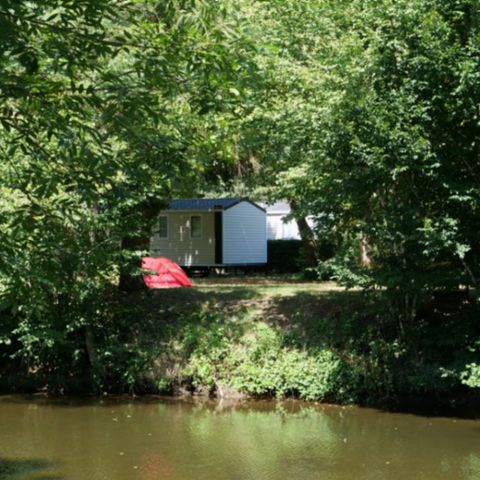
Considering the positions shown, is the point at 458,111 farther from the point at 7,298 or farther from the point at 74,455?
the point at 7,298

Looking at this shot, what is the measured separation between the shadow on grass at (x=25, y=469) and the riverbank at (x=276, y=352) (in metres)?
4.08

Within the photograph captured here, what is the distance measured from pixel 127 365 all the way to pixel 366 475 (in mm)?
5784

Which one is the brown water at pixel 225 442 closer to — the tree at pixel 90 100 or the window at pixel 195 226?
the tree at pixel 90 100

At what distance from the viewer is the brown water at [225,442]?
8.07m

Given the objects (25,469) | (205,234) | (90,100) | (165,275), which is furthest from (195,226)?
(90,100)

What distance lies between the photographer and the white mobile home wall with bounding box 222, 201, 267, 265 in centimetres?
2589

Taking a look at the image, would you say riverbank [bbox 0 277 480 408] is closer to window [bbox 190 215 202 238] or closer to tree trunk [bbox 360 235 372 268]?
tree trunk [bbox 360 235 372 268]

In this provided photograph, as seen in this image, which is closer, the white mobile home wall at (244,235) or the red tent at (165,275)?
the red tent at (165,275)

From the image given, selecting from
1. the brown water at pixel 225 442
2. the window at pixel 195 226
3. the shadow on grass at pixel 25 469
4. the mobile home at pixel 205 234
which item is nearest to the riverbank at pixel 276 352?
the brown water at pixel 225 442

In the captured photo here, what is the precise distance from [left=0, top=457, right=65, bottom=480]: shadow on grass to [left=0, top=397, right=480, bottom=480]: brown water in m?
0.01

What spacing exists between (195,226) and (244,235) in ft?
6.08

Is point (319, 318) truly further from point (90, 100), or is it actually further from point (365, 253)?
point (90, 100)

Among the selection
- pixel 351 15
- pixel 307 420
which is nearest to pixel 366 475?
pixel 307 420

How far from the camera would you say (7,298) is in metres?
3.76
